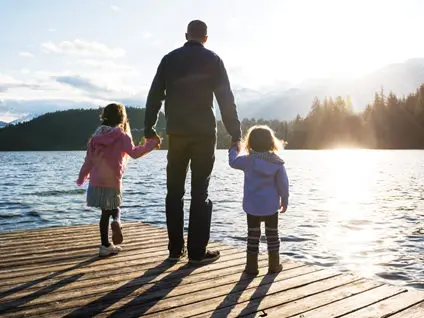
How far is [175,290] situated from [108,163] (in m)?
2.26

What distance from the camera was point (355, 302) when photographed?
4.48m

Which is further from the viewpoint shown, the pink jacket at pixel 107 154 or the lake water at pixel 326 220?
the lake water at pixel 326 220

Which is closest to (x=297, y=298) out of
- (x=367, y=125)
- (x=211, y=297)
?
(x=211, y=297)

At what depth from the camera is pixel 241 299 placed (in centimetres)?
452

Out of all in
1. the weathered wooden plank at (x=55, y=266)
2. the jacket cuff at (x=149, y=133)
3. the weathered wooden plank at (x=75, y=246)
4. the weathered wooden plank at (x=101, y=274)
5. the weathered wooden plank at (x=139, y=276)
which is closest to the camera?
the weathered wooden plank at (x=139, y=276)

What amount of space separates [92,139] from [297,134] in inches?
5939

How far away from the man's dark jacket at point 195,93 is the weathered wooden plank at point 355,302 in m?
2.37

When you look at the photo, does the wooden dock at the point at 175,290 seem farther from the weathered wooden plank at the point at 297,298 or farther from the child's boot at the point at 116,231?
the child's boot at the point at 116,231

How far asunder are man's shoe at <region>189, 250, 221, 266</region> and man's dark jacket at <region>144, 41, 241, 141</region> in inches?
66.0

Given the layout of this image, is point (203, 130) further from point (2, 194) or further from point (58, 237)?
point (2, 194)

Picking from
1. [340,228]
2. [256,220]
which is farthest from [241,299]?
[340,228]

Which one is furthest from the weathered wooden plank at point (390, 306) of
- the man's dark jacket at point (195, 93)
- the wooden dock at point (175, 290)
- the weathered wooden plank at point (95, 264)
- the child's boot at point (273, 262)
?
the weathered wooden plank at point (95, 264)

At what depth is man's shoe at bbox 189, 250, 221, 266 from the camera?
19.2ft

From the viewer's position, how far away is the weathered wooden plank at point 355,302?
13.7 ft
